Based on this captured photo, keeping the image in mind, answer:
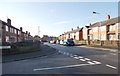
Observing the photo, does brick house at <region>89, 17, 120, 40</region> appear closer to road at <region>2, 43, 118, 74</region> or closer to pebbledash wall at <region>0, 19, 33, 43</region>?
pebbledash wall at <region>0, 19, 33, 43</region>

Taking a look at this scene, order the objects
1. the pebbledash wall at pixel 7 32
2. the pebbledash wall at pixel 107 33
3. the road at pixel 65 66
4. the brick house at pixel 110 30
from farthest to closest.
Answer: the brick house at pixel 110 30
the pebbledash wall at pixel 7 32
the pebbledash wall at pixel 107 33
the road at pixel 65 66

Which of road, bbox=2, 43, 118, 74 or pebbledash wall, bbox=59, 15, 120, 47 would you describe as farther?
pebbledash wall, bbox=59, 15, 120, 47

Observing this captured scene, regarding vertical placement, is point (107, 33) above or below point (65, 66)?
above

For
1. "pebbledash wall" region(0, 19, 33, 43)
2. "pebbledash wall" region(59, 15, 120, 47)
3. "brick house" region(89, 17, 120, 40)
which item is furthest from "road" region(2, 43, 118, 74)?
"brick house" region(89, 17, 120, 40)

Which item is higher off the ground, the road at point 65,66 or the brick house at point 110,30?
the brick house at point 110,30

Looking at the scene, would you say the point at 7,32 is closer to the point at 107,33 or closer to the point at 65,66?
the point at 107,33

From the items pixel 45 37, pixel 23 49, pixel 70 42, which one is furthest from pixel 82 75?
pixel 45 37

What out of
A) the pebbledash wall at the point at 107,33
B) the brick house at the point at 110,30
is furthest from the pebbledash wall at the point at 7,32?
the brick house at the point at 110,30

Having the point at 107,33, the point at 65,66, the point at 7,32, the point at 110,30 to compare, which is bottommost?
the point at 65,66

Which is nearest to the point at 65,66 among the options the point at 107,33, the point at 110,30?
the point at 110,30

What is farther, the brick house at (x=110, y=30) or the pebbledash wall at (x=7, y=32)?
the brick house at (x=110, y=30)

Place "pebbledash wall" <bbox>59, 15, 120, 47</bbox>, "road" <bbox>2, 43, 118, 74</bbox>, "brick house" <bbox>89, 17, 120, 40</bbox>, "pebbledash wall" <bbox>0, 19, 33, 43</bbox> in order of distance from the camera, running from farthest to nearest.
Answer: "brick house" <bbox>89, 17, 120, 40</bbox>, "pebbledash wall" <bbox>0, 19, 33, 43</bbox>, "pebbledash wall" <bbox>59, 15, 120, 47</bbox>, "road" <bbox>2, 43, 118, 74</bbox>

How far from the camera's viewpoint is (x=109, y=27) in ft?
204

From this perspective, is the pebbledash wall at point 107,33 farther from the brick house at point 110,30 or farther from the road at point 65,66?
the road at point 65,66
